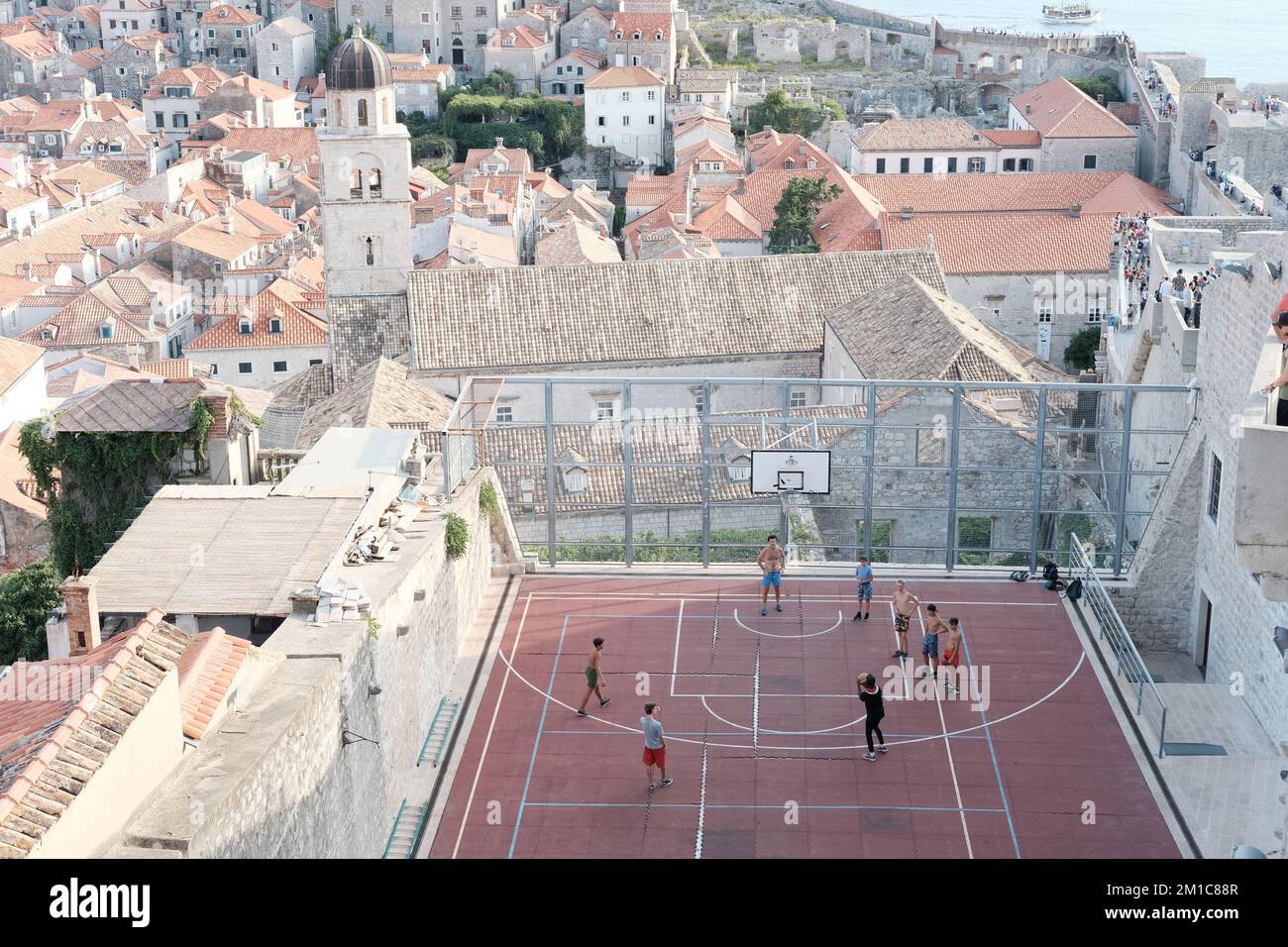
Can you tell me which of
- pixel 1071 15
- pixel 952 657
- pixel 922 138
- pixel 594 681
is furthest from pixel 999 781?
pixel 1071 15

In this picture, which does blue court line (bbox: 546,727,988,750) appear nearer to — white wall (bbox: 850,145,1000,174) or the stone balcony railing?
the stone balcony railing

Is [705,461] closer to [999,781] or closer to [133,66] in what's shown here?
[999,781]

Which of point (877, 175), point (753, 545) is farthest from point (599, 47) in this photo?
point (753, 545)

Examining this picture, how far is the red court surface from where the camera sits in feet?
58.7

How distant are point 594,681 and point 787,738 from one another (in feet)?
7.91

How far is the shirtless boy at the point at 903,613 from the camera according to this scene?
841 inches

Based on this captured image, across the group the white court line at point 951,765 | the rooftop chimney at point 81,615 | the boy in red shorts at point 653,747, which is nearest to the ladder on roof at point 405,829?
the boy in red shorts at point 653,747

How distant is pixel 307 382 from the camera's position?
4241 cm

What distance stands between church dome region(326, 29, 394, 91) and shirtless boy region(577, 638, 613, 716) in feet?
83.5

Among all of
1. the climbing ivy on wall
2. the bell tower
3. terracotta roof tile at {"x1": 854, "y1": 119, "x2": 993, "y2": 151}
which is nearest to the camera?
the climbing ivy on wall

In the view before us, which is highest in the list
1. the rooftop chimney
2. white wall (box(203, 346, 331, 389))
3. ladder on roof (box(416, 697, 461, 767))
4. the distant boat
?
the distant boat

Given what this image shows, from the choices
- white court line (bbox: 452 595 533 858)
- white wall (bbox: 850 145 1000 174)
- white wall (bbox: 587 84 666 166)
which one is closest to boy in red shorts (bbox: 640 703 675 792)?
white court line (bbox: 452 595 533 858)
